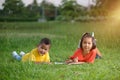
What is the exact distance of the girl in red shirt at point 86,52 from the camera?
1.45m

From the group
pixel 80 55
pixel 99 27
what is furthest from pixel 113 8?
pixel 80 55

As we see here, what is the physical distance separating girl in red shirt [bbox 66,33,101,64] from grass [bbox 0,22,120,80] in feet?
0.07

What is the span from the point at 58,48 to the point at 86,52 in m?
0.09

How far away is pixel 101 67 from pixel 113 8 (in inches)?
6.4

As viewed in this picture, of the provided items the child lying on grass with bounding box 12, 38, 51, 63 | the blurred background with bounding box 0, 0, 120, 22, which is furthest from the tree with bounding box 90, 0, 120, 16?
the child lying on grass with bounding box 12, 38, 51, 63

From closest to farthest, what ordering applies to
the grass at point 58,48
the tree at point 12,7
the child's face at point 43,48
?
the grass at point 58,48, the tree at point 12,7, the child's face at point 43,48

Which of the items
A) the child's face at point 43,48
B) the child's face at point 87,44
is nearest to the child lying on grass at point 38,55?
the child's face at point 43,48

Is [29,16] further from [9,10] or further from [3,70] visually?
[3,70]

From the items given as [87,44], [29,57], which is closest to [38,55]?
[29,57]

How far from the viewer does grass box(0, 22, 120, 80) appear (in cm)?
117

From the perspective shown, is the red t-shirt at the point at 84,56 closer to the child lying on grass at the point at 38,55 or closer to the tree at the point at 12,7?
the child lying on grass at the point at 38,55

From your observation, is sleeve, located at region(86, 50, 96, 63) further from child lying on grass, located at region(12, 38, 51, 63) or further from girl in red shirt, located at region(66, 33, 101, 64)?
child lying on grass, located at region(12, 38, 51, 63)

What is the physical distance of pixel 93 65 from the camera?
4.48 feet

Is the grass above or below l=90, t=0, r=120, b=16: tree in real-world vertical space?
below
